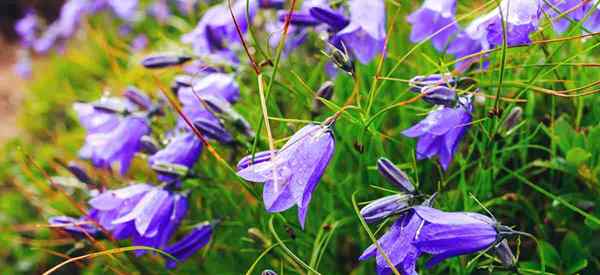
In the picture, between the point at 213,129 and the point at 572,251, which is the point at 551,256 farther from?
the point at 213,129

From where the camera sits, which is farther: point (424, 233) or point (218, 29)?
point (218, 29)

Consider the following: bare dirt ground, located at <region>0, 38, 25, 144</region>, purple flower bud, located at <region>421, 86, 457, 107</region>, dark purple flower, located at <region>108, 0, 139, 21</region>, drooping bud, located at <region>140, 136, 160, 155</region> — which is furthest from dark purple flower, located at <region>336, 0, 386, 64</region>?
bare dirt ground, located at <region>0, 38, 25, 144</region>

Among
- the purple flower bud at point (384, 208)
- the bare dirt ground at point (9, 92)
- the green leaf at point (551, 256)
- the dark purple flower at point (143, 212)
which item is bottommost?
the bare dirt ground at point (9, 92)

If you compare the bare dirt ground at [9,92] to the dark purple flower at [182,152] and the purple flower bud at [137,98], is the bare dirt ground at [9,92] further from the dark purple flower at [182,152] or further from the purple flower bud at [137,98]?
the dark purple flower at [182,152]

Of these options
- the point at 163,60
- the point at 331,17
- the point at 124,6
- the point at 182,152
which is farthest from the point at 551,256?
the point at 124,6

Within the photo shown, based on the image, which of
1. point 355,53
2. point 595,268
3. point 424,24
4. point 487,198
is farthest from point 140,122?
point 595,268

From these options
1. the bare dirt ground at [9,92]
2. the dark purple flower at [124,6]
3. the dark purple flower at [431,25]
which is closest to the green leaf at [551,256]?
the dark purple flower at [431,25]

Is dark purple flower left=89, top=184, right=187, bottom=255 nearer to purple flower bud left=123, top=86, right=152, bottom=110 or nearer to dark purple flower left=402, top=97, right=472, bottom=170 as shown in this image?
purple flower bud left=123, top=86, right=152, bottom=110

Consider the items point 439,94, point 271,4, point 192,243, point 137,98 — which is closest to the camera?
point 439,94
